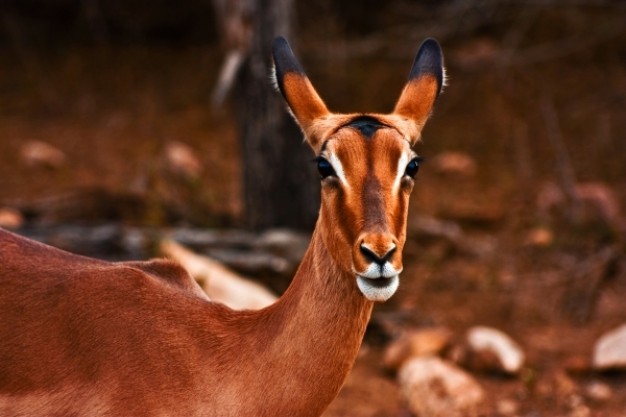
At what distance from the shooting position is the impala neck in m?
5.05

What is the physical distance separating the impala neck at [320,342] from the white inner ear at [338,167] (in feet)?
1.32

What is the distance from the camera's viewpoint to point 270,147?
11.0m

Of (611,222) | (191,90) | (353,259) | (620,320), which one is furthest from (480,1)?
(353,259)

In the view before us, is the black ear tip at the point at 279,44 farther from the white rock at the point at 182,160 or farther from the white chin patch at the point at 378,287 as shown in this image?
the white rock at the point at 182,160

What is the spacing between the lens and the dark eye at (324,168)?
4922mm

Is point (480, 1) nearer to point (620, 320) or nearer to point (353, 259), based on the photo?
point (620, 320)

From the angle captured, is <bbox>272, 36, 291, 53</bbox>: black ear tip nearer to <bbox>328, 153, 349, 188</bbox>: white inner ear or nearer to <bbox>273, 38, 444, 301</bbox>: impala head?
<bbox>273, 38, 444, 301</bbox>: impala head

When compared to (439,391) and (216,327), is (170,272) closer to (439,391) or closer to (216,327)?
(216,327)

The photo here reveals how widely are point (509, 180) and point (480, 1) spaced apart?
305cm

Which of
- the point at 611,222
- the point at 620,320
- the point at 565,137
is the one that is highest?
the point at 565,137

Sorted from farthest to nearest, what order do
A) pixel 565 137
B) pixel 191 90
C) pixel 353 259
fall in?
1. pixel 191 90
2. pixel 565 137
3. pixel 353 259

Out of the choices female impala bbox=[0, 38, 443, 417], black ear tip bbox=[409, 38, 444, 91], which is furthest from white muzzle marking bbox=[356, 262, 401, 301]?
black ear tip bbox=[409, 38, 444, 91]

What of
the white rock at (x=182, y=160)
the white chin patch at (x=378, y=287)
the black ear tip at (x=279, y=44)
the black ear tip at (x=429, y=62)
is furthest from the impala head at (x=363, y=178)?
the white rock at (x=182, y=160)

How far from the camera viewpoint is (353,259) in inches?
184
